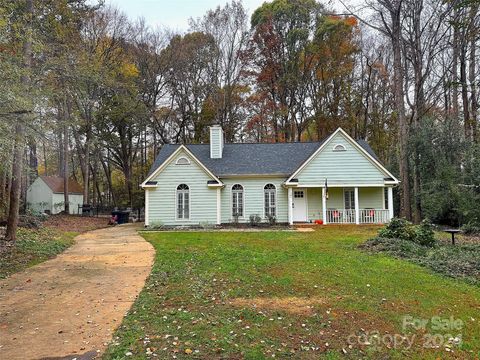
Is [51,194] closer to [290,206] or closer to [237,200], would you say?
[237,200]

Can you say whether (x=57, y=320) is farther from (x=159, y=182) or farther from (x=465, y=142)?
(x=465, y=142)

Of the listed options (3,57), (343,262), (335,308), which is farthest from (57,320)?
(3,57)

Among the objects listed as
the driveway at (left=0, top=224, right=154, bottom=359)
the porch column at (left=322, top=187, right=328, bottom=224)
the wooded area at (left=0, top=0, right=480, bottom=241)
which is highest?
the wooded area at (left=0, top=0, right=480, bottom=241)

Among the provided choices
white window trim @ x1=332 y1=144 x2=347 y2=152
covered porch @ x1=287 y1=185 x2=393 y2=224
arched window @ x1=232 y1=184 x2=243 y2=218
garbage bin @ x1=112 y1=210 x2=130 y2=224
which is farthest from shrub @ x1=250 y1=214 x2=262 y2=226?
garbage bin @ x1=112 y1=210 x2=130 y2=224

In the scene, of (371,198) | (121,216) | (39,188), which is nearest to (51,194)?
(39,188)

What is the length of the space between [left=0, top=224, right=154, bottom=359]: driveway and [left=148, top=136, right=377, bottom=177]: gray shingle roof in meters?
10.6

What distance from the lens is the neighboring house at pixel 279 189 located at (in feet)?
60.4

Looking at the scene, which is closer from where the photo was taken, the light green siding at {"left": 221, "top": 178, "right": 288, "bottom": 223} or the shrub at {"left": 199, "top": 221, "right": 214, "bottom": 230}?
the shrub at {"left": 199, "top": 221, "right": 214, "bottom": 230}

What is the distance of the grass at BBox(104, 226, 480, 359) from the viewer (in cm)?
375

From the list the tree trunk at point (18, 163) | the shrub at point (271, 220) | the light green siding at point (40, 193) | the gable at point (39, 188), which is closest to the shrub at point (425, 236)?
the shrub at point (271, 220)

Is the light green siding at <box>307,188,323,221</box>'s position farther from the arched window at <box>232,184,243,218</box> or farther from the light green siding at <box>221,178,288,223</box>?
the arched window at <box>232,184,243,218</box>

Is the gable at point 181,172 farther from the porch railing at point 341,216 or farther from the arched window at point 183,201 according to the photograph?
the porch railing at point 341,216

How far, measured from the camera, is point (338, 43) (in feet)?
87.7

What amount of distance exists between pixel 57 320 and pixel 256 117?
26.1 metres
